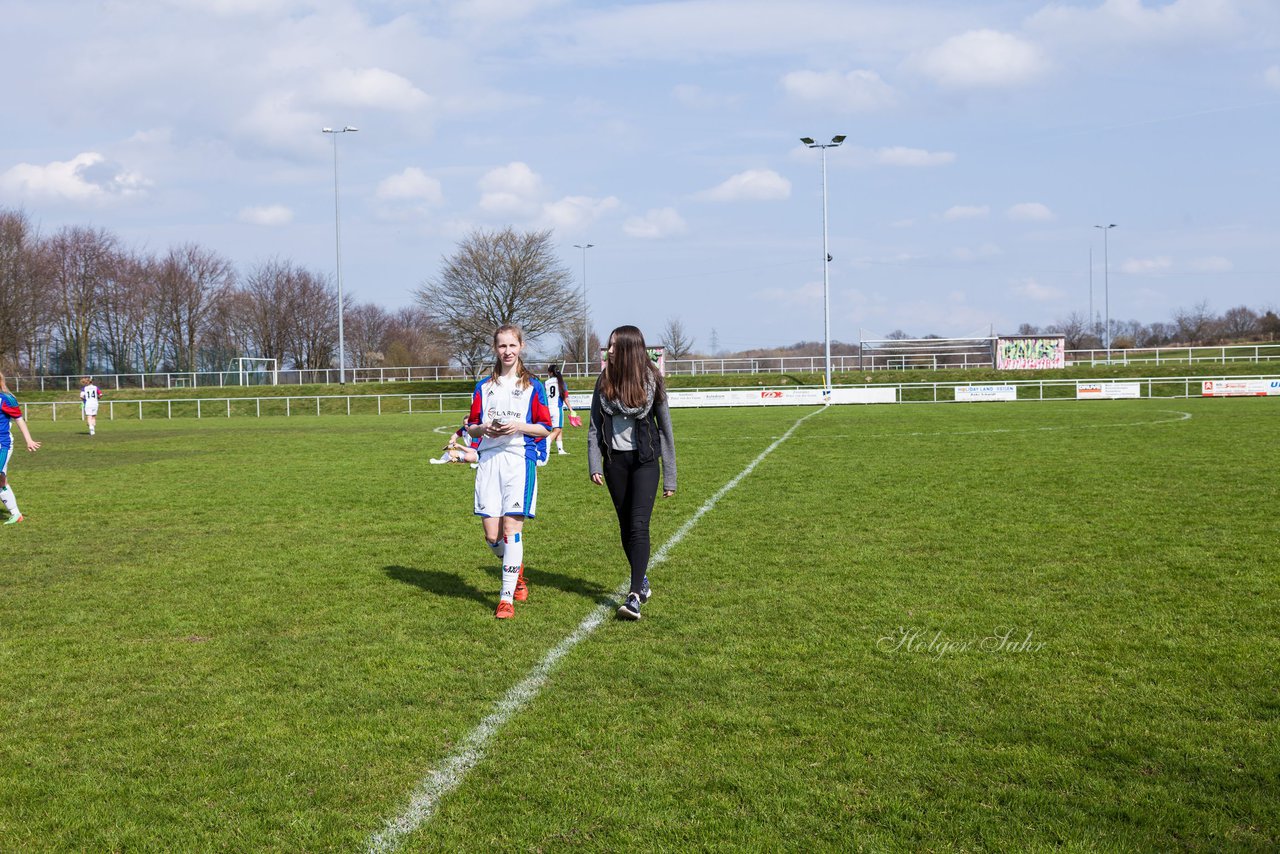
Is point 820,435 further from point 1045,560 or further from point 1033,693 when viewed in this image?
point 1033,693

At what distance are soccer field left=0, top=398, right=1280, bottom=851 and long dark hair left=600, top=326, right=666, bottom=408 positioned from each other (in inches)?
56.5

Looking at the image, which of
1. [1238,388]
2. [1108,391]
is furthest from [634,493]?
[1238,388]

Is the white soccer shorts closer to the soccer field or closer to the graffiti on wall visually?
the soccer field

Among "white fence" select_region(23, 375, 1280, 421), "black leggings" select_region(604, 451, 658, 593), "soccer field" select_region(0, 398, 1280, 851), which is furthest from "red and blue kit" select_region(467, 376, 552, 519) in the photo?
"white fence" select_region(23, 375, 1280, 421)

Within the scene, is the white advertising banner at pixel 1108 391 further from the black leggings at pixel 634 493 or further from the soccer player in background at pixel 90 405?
the black leggings at pixel 634 493

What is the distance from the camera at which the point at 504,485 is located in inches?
280

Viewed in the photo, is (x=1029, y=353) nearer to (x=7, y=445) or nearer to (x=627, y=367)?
(x=7, y=445)

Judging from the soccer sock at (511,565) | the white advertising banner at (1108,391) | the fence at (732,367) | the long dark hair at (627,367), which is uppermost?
the fence at (732,367)

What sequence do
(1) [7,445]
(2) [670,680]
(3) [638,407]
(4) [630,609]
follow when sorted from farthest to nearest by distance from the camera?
1. (1) [7,445]
2. (3) [638,407]
3. (4) [630,609]
4. (2) [670,680]

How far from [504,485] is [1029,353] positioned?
55.9 meters

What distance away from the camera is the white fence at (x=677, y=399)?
1679 inches

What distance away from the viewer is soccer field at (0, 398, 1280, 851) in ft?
12.5

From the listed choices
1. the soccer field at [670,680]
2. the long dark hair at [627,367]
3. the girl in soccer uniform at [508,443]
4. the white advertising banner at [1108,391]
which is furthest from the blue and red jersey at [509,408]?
the white advertising banner at [1108,391]

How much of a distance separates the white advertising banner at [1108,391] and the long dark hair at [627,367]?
4053 centimetres
